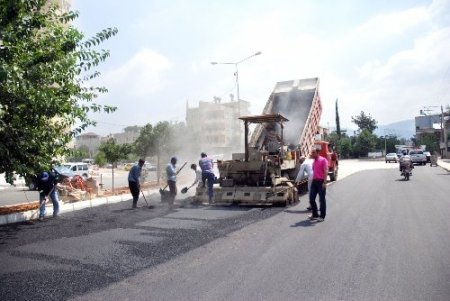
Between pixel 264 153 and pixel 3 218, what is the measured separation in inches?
286

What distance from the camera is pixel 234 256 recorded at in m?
5.95

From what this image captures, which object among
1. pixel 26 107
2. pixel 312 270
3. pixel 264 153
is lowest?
pixel 312 270

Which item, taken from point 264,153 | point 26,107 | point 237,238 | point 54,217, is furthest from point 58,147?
point 264,153

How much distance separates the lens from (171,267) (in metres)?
5.48

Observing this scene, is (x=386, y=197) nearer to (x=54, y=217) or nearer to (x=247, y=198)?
(x=247, y=198)

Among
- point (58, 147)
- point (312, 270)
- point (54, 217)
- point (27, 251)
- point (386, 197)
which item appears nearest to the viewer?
point (312, 270)

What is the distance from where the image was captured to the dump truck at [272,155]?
1139 centimetres

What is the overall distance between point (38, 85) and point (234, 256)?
4.36 meters

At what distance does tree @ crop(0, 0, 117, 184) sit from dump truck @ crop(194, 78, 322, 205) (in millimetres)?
4532

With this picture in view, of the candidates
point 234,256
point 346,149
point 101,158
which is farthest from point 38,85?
point 346,149

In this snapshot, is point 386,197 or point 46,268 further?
point 386,197

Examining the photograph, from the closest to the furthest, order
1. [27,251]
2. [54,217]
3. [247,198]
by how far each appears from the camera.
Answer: [27,251]
[54,217]
[247,198]

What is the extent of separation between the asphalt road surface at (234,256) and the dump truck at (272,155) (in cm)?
141

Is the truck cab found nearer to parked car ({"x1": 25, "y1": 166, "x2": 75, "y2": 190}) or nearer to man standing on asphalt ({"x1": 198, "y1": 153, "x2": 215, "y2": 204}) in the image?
man standing on asphalt ({"x1": 198, "y1": 153, "x2": 215, "y2": 204})
